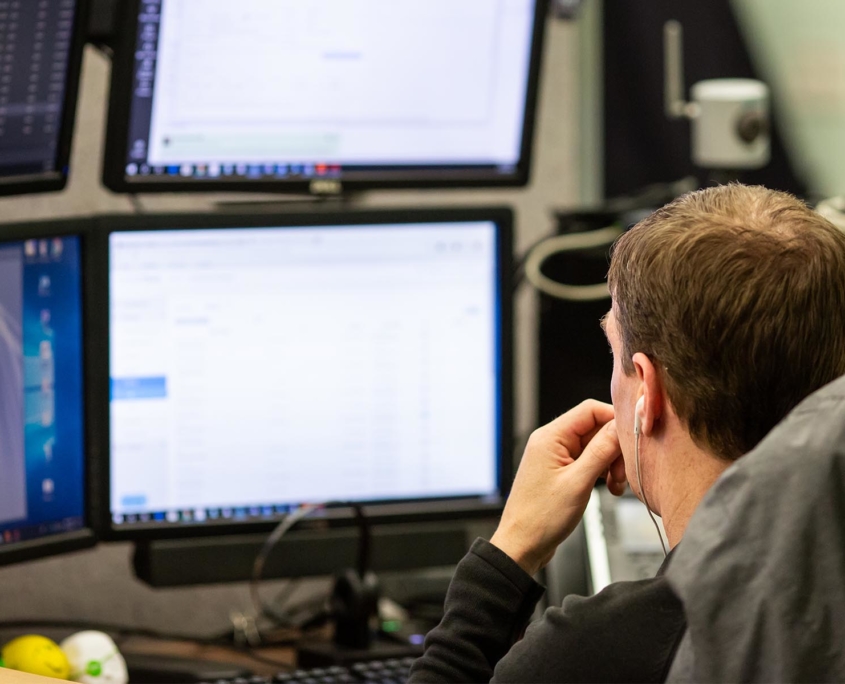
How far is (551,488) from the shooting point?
3.03 ft

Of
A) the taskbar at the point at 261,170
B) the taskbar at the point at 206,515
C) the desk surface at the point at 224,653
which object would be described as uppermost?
the taskbar at the point at 261,170

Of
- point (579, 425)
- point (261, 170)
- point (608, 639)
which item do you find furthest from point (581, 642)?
point (261, 170)

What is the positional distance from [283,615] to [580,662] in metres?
0.70

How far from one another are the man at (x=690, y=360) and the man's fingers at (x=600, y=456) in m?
0.06

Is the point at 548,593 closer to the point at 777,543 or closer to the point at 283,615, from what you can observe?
the point at 283,615

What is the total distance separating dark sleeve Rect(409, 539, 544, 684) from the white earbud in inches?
5.7

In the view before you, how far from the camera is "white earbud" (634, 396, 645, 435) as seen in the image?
2.62 ft

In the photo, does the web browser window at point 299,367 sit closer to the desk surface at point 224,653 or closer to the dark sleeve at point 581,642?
the desk surface at point 224,653

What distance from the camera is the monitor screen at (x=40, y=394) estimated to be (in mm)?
1097

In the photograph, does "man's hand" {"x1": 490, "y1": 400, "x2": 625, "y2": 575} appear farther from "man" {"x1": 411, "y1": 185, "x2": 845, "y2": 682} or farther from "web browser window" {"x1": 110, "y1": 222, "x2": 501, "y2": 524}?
"web browser window" {"x1": 110, "y1": 222, "x2": 501, "y2": 524}

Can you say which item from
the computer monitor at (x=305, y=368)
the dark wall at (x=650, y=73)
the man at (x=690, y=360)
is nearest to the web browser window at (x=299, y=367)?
the computer monitor at (x=305, y=368)

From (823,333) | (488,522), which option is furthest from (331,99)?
(823,333)

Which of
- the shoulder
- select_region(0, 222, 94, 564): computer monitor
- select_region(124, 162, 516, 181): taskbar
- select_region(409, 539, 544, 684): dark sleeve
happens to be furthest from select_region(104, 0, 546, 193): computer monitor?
the shoulder

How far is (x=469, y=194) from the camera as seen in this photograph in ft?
4.95
